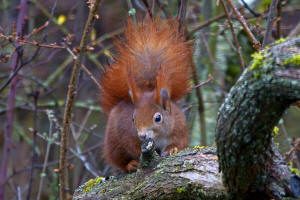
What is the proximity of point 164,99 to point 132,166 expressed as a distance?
0.45 m

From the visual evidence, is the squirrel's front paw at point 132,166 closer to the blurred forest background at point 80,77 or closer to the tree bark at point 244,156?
the tree bark at point 244,156

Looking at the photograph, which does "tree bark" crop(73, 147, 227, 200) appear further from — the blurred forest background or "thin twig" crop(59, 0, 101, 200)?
the blurred forest background

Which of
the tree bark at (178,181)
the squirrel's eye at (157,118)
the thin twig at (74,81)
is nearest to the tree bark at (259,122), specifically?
the tree bark at (178,181)

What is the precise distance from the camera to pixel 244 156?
168 centimetres

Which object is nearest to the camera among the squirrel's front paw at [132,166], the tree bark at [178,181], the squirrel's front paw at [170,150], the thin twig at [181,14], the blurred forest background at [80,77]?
the tree bark at [178,181]

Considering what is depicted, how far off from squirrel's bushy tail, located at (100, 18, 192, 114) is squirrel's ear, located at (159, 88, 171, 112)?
0.04 meters

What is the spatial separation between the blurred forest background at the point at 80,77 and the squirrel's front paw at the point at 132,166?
66cm

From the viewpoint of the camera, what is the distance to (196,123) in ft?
15.7

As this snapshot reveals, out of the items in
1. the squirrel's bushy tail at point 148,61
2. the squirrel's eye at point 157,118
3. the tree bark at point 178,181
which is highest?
the squirrel's bushy tail at point 148,61

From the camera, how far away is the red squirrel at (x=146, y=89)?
2846 millimetres

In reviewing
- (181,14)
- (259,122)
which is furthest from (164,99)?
(259,122)

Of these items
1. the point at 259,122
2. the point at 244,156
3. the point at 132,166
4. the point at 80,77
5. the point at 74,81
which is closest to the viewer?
the point at 259,122

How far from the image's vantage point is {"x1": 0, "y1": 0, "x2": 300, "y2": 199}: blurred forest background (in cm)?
363

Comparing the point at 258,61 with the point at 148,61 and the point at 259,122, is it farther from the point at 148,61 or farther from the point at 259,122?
the point at 148,61
